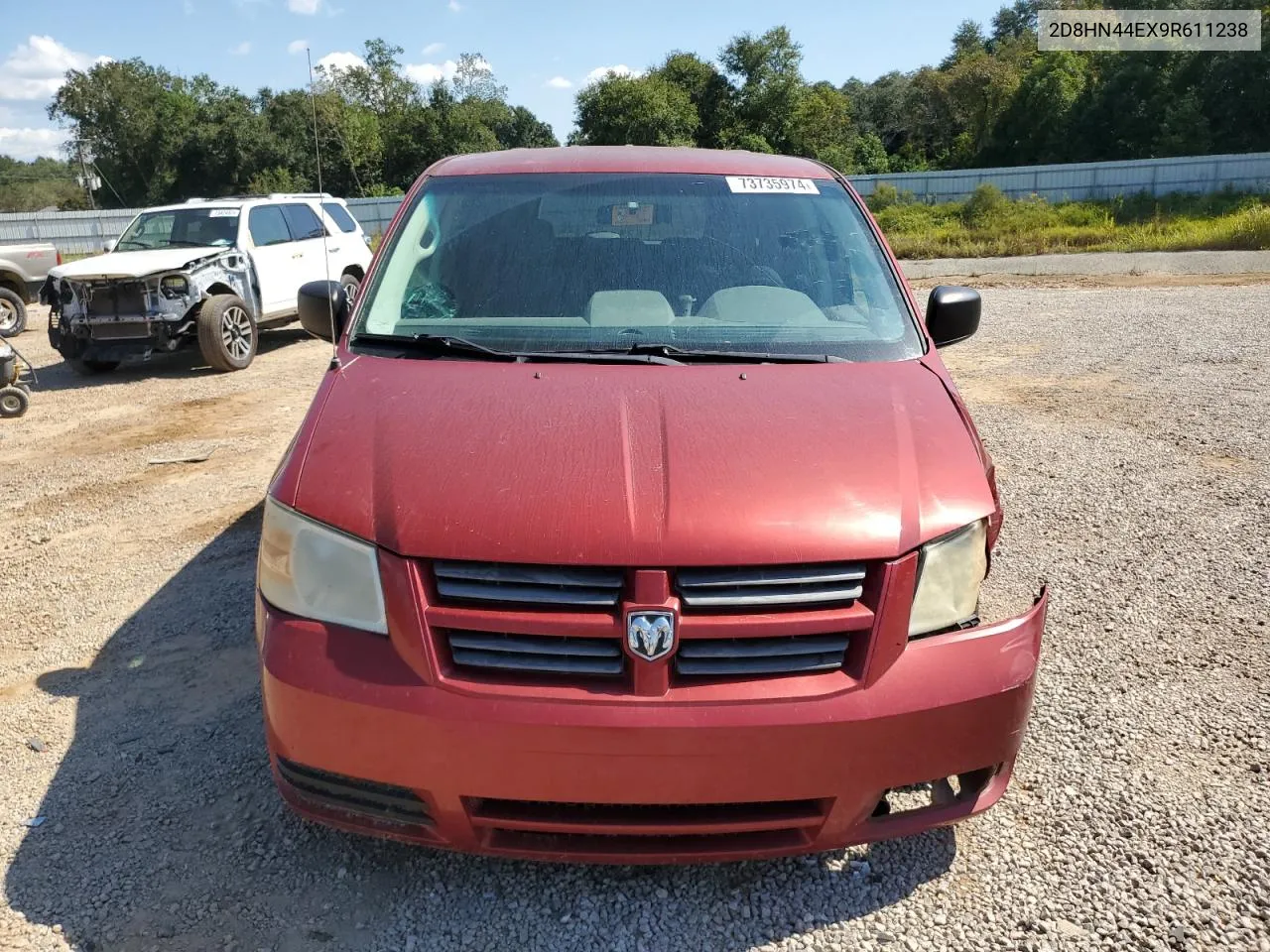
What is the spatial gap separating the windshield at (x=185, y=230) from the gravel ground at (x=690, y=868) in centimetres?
524

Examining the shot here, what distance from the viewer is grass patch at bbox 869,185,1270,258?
22.0 meters

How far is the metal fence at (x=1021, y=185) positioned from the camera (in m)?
28.2

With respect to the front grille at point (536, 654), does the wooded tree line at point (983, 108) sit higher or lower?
higher

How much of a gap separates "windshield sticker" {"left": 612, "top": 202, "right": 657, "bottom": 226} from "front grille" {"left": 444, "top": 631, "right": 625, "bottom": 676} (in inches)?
69.5

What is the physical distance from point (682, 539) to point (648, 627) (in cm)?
20

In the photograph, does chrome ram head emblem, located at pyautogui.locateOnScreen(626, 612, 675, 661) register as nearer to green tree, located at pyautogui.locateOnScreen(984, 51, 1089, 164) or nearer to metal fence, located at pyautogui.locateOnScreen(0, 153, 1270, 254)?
metal fence, located at pyautogui.locateOnScreen(0, 153, 1270, 254)

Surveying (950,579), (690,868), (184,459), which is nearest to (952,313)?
(950,579)

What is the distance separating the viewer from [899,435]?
2.39 metres

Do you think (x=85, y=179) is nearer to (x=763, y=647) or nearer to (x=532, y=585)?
(x=532, y=585)

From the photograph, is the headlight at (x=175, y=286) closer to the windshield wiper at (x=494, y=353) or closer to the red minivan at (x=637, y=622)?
the windshield wiper at (x=494, y=353)

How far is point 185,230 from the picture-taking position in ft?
34.7

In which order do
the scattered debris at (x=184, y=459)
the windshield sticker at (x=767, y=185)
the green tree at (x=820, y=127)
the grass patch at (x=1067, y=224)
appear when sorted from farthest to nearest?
the green tree at (x=820, y=127) < the grass patch at (x=1067, y=224) < the scattered debris at (x=184, y=459) < the windshield sticker at (x=767, y=185)

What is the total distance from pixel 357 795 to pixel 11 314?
13.5 metres

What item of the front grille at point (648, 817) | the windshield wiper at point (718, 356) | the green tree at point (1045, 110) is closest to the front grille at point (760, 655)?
the front grille at point (648, 817)
